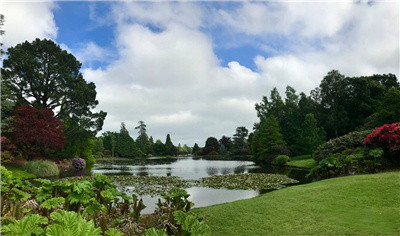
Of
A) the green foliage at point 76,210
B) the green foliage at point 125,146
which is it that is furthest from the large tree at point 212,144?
the green foliage at point 76,210

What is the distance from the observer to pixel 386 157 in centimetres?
1125

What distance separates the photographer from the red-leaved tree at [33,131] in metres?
19.4

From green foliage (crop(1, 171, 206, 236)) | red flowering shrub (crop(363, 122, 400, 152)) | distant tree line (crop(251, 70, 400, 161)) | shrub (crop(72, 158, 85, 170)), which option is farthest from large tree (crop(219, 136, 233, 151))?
green foliage (crop(1, 171, 206, 236))

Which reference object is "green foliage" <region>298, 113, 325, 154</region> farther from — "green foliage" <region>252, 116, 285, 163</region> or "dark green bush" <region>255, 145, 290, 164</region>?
"green foliage" <region>252, 116, 285, 163</region>

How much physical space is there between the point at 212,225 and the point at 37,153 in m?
22.1

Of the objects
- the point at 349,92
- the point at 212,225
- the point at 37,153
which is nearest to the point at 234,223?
the point at 212,225

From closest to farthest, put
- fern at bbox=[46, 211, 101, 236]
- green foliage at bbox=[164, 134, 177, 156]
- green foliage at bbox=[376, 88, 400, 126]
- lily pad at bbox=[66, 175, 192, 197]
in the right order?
fern at bbox=[46, 211, 101, 236]
lily pad at bbox=[66, 175, 192, 197]
green foliage at bbox=[376, 88, 400, 126]
green foliage at bbox=[164, 134, 177, 156]

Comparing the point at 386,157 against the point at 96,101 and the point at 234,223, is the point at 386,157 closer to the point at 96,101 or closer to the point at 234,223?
the point at 234,223

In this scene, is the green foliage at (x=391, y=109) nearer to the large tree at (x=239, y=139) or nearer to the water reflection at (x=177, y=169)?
the water reflection at (x=177, y=169)

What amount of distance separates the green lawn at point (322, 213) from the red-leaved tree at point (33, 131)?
1875cm

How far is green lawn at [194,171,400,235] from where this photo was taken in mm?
4539

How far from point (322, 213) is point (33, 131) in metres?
21.4

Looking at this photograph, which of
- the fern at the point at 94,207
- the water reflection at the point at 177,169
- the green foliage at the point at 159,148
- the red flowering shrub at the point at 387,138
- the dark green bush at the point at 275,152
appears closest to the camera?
the fern at the point at 94,207

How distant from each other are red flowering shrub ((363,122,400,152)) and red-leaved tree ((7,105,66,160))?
2289cm
